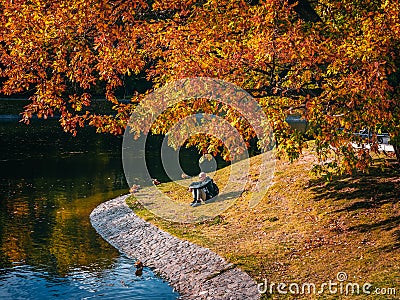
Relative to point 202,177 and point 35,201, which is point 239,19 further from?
point 35,201

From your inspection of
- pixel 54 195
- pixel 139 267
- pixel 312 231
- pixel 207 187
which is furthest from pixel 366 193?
pixel 54 195

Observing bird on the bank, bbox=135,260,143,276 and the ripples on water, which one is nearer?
the ripples on water

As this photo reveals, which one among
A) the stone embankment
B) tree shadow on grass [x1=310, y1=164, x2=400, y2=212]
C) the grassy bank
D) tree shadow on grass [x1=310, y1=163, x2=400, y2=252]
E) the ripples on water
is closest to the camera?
the grassy bank

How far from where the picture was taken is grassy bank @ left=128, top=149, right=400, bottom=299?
18.0 metres

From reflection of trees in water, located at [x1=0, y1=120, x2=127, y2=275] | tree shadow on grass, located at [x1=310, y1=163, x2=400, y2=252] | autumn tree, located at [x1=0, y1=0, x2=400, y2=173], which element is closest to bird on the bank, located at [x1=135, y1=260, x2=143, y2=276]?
reflection of trees in water, located at [x1=0, y1=120, x2=127, y2=275]

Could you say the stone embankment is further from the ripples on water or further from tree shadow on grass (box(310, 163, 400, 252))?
tree shadow on grass (box(310, 163, 400, 252))

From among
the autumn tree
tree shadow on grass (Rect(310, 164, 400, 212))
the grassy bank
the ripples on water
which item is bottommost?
the ripples on water

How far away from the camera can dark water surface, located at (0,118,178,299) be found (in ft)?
68.9

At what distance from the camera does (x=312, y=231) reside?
2181cm

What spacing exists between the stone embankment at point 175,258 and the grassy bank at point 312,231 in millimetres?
492

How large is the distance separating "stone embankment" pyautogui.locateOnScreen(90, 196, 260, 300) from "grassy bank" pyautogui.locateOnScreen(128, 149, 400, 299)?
492 millimetres

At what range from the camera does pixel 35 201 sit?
118 feet

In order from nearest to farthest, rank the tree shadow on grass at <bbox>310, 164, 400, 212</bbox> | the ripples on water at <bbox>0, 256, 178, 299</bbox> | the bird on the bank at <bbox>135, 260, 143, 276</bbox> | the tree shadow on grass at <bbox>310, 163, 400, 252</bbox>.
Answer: the ripples on water at <bbox>0, 256, 178, 299</bbox>, the tree shadow on grass at <bbox>310, 163, 400, 252</bbox>, the tree shadow on grass at <bbox>310, 164, 400, 212</bbox>, the bird on the bank at <bbox>135, 260, 143, 276</bbox>

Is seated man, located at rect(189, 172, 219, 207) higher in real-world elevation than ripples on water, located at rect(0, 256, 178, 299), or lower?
higher
